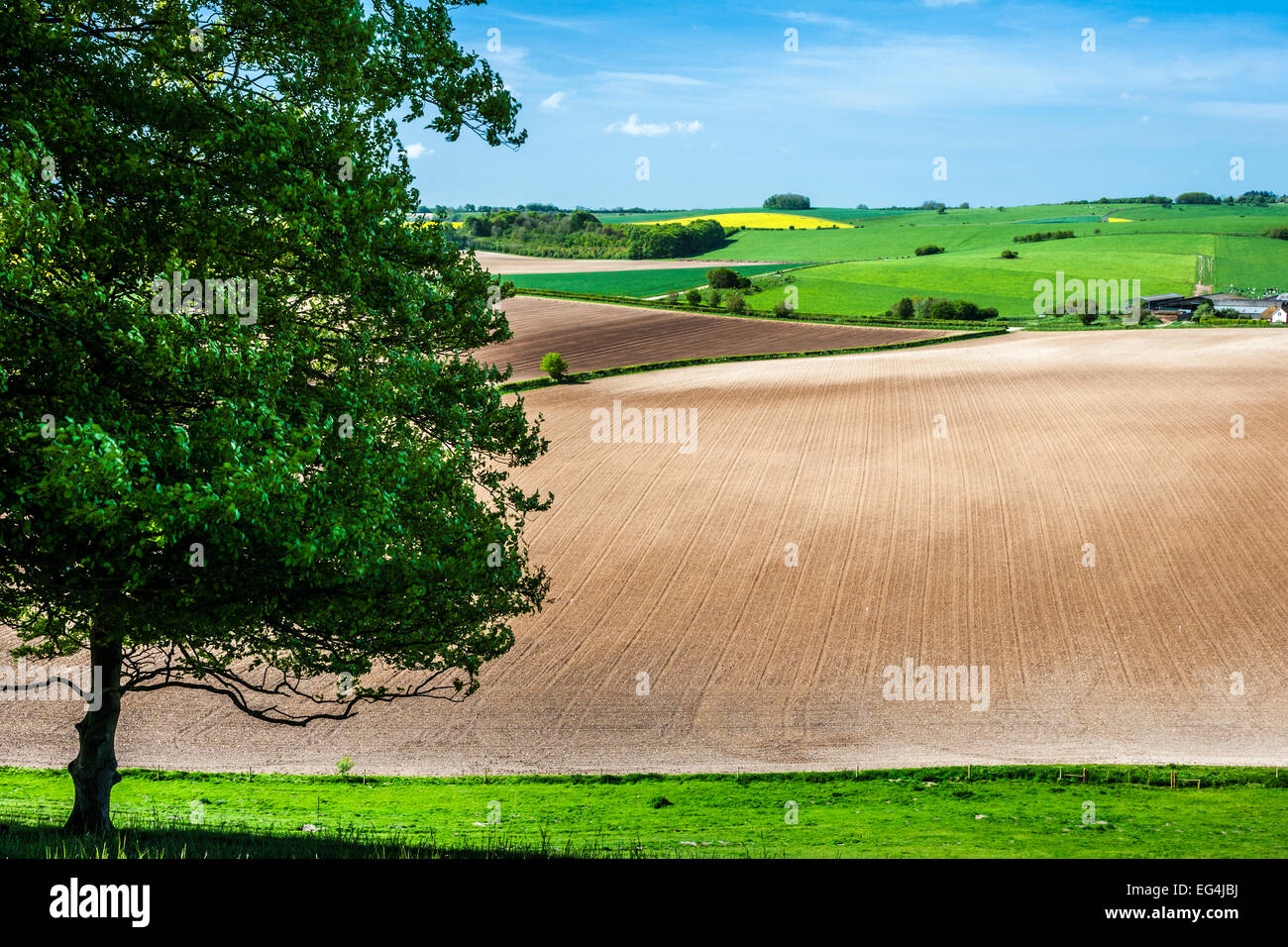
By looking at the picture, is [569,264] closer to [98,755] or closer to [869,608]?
[869,608]

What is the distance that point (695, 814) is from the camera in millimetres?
18328

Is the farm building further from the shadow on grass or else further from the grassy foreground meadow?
the shadow on grass

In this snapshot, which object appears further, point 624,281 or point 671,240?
point 671,240

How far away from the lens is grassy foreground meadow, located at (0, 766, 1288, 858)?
1316cm

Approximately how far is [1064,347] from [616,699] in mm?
64823

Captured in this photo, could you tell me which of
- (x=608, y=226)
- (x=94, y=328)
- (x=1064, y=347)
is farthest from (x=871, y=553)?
(x=608, y=226)

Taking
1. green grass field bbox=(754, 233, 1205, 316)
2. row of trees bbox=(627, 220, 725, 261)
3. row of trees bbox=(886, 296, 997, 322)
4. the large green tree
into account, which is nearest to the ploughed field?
the large green tree

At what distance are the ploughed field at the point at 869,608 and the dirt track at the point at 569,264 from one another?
7966cm

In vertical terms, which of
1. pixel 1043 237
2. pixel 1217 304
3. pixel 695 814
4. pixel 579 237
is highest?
pixel 1043 237

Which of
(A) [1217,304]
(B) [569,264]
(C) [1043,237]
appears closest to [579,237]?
(B) [569,264]

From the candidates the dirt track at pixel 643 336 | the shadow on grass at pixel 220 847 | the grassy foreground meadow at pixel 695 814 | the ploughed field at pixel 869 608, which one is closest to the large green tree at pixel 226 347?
the shadow on grass at pixel 220 847

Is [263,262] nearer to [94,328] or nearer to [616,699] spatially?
[94,328]

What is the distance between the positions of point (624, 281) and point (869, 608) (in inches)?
3738

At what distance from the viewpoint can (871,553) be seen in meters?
36.5
